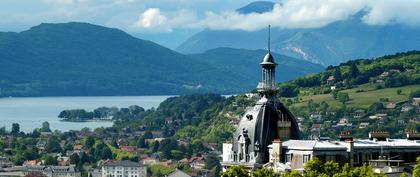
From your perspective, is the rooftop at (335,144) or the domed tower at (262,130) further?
the domed tower at (262,130)

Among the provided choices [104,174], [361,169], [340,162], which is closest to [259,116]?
[340,162]

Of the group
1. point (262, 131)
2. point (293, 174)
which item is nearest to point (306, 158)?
point (262, 131)

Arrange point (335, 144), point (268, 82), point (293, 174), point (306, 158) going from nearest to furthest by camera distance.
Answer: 1. point (293, 174)
2. point (306, 158)
3. point (335, 144)
4. point (268, 82)

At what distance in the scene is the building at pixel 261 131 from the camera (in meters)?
66.1

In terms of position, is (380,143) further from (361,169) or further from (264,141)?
(361,169)

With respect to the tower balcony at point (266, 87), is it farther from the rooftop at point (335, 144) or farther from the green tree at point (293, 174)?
the green tree at point (293, 174)

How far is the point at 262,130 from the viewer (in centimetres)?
6650

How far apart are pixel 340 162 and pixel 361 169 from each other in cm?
623

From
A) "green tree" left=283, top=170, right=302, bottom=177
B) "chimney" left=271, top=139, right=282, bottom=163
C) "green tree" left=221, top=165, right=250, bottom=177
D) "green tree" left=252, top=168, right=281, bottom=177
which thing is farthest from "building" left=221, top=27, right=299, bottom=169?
"green tree" left=283, top=170, right=302, bottom=177

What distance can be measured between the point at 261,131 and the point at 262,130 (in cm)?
7

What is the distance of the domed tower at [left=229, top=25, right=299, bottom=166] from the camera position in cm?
6612

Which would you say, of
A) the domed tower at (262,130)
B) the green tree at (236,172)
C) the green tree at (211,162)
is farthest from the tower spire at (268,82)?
the green tree at (211,162)

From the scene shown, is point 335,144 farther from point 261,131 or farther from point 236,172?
point 236,172

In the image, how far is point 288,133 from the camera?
66.8m
